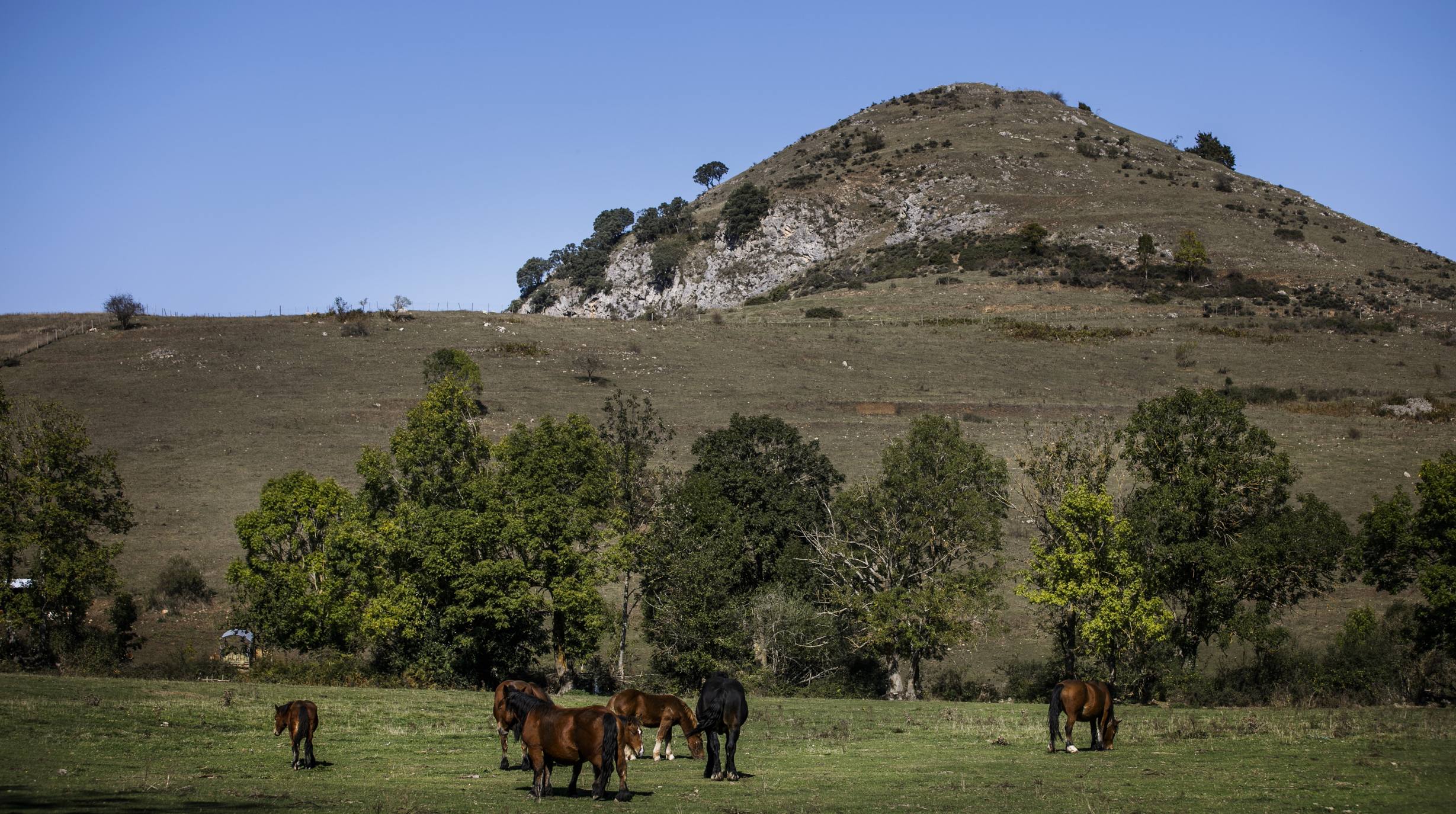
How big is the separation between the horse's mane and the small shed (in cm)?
3209

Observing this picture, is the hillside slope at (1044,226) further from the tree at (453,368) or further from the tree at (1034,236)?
the tree at (453,368)

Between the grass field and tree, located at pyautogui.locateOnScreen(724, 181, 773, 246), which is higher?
tree, located at pyautogui.locateOnScreen(724, 181, 773, 246)

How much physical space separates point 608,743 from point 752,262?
577ft

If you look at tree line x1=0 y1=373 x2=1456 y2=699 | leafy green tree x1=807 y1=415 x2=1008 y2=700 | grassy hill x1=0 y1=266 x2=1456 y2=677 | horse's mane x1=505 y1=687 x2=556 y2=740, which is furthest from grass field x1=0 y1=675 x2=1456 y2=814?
grassy hill x1=0 y1=266 x2=1456 y2=677

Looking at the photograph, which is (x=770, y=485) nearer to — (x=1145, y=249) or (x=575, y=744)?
(x=575, y=744)

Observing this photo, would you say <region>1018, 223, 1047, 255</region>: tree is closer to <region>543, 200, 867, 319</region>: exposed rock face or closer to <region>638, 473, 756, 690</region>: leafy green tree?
<region>543, 200, 867, 319</region>: exposed rock face

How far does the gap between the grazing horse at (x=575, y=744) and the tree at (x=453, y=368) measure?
68.7 m

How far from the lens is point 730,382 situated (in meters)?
98.7

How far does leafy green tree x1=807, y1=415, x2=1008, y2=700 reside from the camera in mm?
43438

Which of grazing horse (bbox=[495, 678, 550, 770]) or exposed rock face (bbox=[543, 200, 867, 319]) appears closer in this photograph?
grazing horse (bbox=[495, 678, 550, 770])

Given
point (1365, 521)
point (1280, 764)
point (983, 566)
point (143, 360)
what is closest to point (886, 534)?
point (983, 566)

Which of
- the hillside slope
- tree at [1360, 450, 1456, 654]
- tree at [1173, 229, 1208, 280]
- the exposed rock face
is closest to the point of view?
tree at [1360, 450, 1456, 654]

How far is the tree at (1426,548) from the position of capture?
1410 inches

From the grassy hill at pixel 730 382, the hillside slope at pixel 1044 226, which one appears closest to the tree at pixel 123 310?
the grassy hill at pixel 730 382
